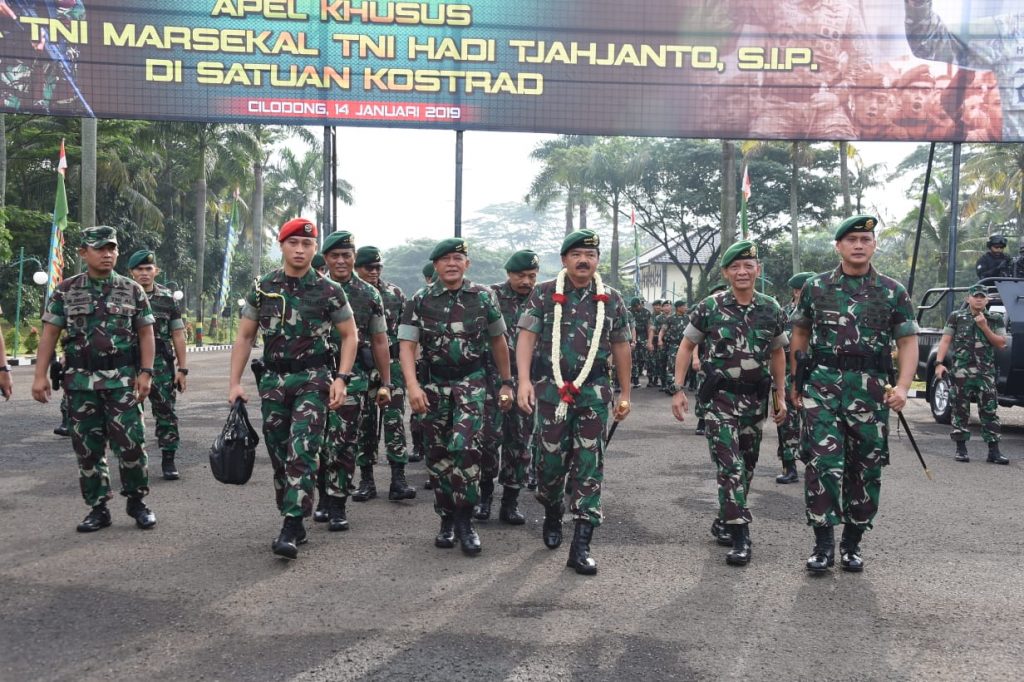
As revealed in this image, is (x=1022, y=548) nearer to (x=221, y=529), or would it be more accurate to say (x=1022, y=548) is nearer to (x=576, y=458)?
(x=576, y=458)

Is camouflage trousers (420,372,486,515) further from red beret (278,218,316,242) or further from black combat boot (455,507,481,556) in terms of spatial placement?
red beret (278,218,316,242)

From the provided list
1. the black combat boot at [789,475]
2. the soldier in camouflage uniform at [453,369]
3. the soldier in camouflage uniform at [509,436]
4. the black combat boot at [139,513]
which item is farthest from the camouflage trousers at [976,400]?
the black combat boot at [139,513]

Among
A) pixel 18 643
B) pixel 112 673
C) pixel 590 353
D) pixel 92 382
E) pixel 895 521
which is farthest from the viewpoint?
pixel 895 521

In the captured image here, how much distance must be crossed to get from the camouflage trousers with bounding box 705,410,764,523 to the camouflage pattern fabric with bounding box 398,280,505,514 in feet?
4.58

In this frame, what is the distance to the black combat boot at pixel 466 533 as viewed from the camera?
18.8 feet

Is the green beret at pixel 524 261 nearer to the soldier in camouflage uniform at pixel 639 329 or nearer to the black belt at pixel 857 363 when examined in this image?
the black belt at pixel 857 363

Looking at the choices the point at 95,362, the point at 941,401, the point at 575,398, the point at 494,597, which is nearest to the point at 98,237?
the point at 95,362

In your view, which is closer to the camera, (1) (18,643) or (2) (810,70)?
(1) (18,643)

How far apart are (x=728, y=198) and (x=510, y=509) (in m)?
22.4

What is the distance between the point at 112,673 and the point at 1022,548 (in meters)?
5.26

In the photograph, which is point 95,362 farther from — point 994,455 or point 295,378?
point 994,455

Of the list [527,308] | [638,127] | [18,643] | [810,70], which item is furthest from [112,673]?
[810,70]

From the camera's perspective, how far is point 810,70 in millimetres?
17016

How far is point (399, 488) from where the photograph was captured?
24.6 feet
